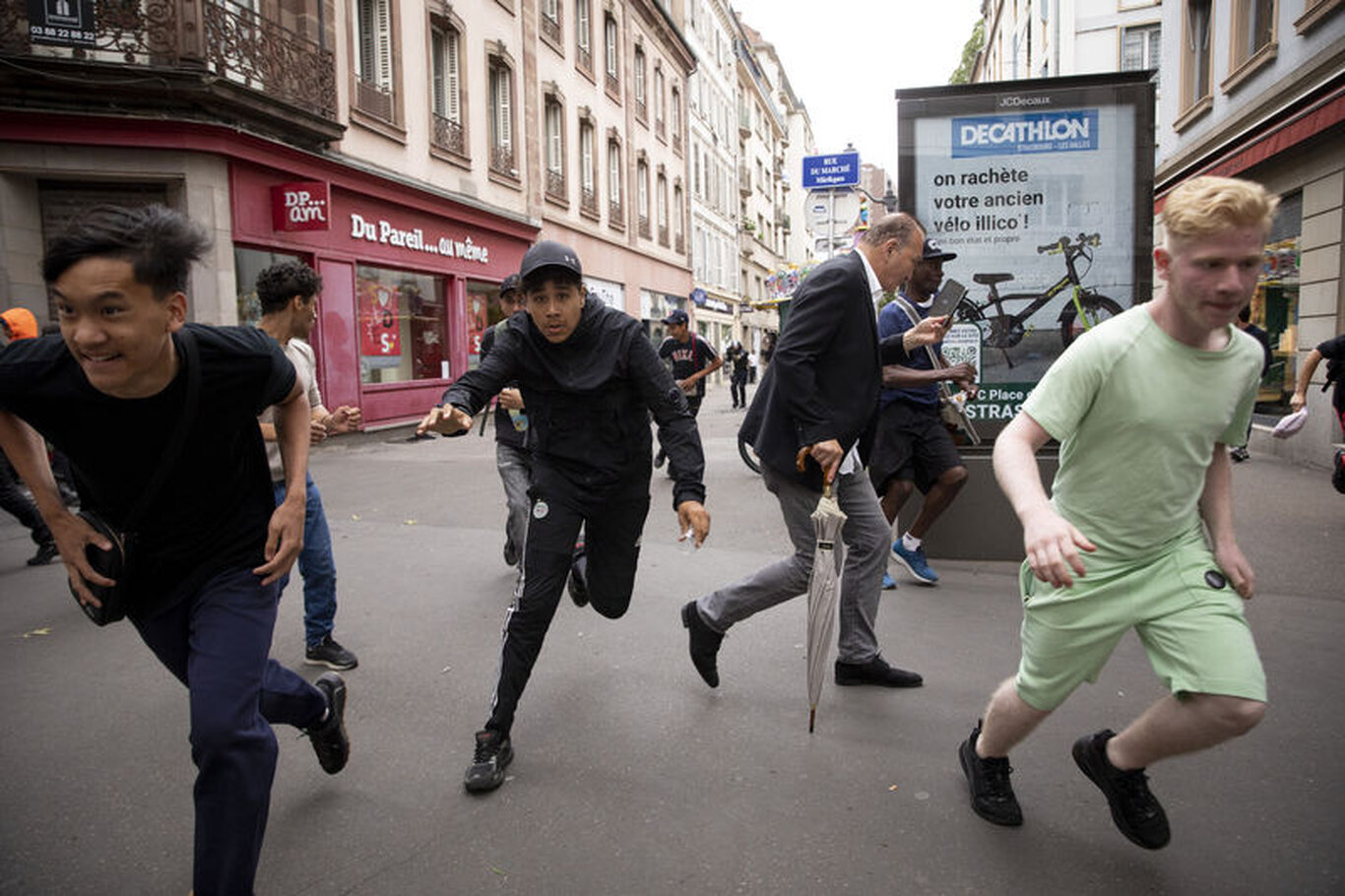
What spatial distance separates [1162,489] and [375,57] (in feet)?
54.6

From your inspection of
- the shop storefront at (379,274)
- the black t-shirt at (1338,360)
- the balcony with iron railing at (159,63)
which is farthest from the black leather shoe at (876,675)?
the balcony with iron railing at (159,63)

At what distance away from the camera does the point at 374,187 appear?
15367mm

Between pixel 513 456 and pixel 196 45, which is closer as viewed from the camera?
pixel 513 456

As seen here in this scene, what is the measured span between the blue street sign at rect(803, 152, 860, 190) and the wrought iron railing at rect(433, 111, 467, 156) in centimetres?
811

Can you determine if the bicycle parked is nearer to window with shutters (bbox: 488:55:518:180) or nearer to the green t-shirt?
the green t-shirt

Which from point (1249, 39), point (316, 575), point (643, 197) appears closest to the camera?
point (316, 575)

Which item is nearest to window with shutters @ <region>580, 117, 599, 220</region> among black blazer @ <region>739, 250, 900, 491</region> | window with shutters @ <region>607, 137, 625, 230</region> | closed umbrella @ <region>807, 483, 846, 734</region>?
window with shutters @ <region>607, 137, 625, 230</region>

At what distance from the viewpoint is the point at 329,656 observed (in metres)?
4.16

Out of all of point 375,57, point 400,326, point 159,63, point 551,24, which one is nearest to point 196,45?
point 159,63

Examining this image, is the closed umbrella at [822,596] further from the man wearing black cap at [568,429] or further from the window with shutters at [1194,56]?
the window with shutters at [1194,56]

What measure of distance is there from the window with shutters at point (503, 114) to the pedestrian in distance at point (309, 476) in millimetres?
16923

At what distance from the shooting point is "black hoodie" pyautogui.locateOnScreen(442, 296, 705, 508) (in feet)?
10.6

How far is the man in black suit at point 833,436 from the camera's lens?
3.53 metres

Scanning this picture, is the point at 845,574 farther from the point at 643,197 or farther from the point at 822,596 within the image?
the point at 643,197
